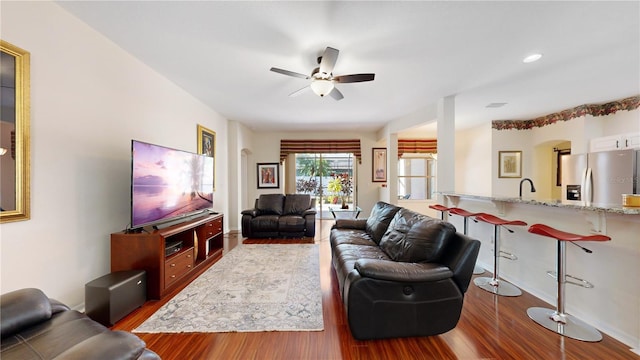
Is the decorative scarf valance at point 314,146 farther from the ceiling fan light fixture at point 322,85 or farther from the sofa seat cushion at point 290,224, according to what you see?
the ceiling fan light fixture at point 322,85

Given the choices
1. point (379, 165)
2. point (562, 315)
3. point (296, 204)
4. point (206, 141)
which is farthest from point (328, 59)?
point (379, 165)

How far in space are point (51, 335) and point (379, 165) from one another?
6772 mm

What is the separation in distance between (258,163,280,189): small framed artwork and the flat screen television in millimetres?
3148

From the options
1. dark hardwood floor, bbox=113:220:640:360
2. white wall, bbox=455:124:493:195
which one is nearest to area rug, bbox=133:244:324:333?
dark hardwood floor, bbox=113:220:640:360

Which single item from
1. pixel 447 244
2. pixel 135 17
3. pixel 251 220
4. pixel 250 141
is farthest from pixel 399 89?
pixel 250 141

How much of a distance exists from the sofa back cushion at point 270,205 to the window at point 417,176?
346cm

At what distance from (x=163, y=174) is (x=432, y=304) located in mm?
2964

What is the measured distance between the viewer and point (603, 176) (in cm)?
366

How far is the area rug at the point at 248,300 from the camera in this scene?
6.86 feet

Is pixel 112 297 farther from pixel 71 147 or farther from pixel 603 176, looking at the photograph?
pixel 603 176

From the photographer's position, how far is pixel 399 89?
145 inches

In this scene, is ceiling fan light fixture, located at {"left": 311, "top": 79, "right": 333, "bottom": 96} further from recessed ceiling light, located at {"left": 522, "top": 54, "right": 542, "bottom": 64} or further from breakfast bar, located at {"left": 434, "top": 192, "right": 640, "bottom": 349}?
breakfast bar, located at {"left": 434, "top": 192, "right": 640, "bottom": 349}

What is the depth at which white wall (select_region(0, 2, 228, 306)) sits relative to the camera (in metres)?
1.81

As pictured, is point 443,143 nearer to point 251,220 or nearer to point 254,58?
point 254,58
